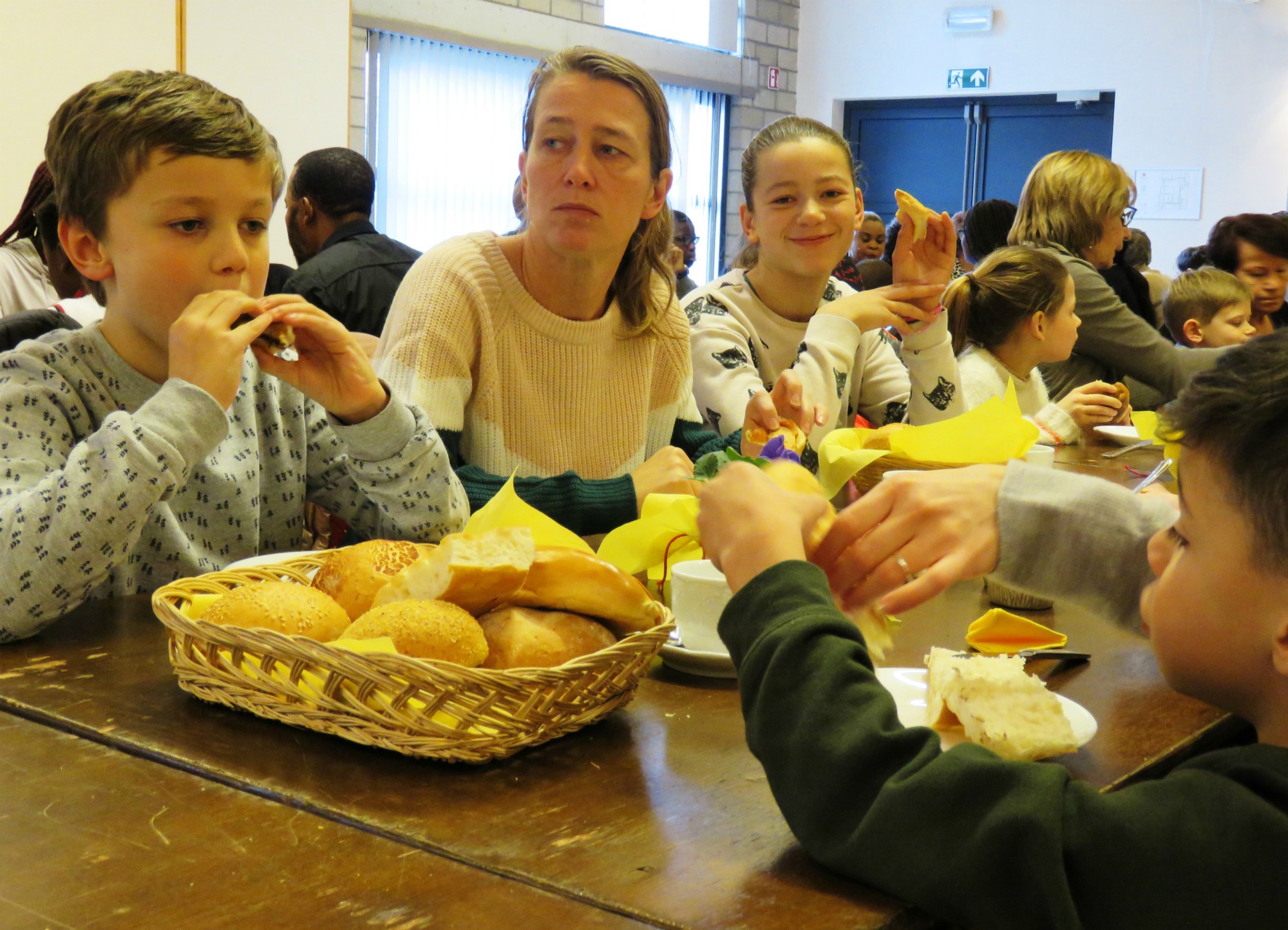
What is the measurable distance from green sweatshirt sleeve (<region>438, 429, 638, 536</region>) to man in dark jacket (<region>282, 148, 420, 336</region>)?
1821 millimetres

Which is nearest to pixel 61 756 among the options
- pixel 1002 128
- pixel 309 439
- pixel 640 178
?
pixel 309 439

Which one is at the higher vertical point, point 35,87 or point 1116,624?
point 35,87

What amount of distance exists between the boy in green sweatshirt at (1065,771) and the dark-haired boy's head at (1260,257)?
15.2ft

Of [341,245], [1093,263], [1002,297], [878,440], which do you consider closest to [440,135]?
[341,245]

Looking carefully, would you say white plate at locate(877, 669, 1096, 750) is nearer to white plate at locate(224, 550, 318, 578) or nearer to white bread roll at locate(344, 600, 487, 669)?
white bread roll at locate(344, 600, 487, 669)

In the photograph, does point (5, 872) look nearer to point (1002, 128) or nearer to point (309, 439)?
point (309, 439)

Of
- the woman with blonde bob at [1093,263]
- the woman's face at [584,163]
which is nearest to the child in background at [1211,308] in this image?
the woman with blonde bob at [1093,263]

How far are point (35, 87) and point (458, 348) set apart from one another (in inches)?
105

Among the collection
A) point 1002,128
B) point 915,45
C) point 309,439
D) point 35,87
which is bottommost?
point 309,439

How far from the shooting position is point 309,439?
161 cm

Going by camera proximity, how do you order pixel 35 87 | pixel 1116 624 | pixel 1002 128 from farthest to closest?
1. pixel 1002 128
2. pixel 35 87
3. pixel 1116 624

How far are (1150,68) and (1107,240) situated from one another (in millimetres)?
4957

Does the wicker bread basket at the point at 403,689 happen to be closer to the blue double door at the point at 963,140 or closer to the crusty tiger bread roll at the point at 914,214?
the crusty tiger bread roll at the point at 914,214

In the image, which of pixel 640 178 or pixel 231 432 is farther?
pixel 640 178
